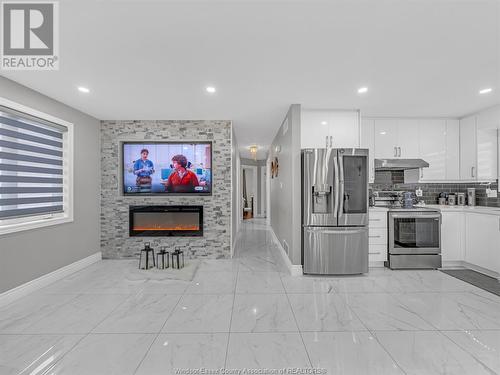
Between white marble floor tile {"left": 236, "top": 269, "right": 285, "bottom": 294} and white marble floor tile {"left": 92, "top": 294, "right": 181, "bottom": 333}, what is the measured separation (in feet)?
2.70

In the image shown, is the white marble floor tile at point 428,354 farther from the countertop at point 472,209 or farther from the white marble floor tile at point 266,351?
the countertop at point 472,209

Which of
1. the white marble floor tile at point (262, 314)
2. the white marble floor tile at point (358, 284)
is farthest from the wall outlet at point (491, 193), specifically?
the white marble floor tile at point (262, 314)

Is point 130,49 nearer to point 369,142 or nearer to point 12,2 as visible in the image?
point 12,2

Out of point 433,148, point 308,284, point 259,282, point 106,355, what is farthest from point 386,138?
point 106,355

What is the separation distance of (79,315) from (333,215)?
3.18 m

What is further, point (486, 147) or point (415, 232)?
point (486, 147)

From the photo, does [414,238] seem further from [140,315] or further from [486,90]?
[140,315]

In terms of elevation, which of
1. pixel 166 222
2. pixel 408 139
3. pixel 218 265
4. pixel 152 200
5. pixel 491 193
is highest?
pixel 408 139

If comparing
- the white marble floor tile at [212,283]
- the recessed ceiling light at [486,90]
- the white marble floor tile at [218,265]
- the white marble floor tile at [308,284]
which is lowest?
the white marble floor tile at [218,265]

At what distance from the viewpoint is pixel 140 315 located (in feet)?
7.91

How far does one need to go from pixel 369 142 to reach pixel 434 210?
1.45m

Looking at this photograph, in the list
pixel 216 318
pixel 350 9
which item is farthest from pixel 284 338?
pixel 350 9

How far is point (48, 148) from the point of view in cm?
333

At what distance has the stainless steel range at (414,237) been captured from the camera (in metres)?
3.74
